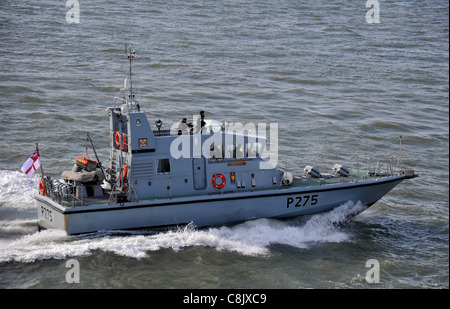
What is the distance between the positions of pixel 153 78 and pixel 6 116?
867 centimetres

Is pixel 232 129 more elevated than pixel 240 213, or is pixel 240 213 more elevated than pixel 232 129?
pixel 232 129

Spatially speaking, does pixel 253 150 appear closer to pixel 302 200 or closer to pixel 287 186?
pixel 287 186

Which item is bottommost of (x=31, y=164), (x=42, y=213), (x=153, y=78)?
(x=42, y=213)

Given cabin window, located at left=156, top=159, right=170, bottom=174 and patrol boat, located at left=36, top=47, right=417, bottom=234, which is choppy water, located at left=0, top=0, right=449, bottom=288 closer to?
patrol boat, located at left=36, top=47, right=417, bottom=234

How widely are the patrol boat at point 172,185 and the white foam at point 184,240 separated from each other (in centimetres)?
30

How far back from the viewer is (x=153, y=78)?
115 feet

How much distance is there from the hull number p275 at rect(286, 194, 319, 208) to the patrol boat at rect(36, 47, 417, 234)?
33 millimetres

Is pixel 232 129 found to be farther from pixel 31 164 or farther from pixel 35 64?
pixel 35 64

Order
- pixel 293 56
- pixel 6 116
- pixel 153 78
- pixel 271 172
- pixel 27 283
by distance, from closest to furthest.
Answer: pixel 27 283, pixel 271 172, pixel 6 116, pixel 153 78, pixel 293 56

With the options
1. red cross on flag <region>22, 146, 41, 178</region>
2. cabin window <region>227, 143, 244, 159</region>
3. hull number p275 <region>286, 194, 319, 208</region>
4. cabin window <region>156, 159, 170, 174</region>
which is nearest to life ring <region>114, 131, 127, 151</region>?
cabin window <region>156, 159, 170, 174</region>

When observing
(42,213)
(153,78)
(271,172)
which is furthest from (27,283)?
(153,78)

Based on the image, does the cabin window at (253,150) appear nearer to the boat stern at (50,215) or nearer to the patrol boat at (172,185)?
the patrol boat at (172,185)

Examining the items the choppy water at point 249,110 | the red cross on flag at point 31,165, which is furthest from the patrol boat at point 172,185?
the red cross on flag at point 31,165

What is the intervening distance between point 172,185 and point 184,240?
1.76 meters
